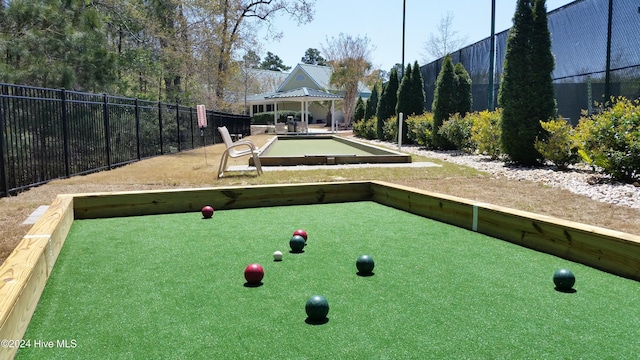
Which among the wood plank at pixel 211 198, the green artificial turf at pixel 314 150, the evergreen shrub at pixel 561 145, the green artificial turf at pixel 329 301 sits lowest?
the green artificial turf at pixel 329 301

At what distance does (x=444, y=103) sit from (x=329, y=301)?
1309 cm

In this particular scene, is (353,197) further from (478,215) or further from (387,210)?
(478,215)

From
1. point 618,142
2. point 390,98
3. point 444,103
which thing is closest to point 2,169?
point 618,142

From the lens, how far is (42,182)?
23.7ft

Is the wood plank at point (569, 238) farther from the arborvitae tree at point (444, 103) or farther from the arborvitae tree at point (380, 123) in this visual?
the arborvitae tree at point (380, 123)

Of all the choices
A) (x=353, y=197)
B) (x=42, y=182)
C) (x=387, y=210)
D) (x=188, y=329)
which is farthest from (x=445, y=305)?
(x=42, y=182)

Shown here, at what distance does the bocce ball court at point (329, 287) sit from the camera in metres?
1.90

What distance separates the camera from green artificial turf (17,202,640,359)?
1.88 metres

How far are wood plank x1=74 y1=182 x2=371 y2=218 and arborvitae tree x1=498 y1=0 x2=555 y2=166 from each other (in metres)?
5.59

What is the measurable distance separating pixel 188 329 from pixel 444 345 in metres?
1.12

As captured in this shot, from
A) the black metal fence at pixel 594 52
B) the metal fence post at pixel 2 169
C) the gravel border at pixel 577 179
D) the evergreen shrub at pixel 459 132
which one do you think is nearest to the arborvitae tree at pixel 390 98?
the evergreen shrub at pixel 459 132

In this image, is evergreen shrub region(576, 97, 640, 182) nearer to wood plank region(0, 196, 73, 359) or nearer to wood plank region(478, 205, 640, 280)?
wood plank region(478, 205, 640, 280)

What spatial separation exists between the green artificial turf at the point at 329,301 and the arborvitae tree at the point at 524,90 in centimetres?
654

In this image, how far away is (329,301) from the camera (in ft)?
7.82
